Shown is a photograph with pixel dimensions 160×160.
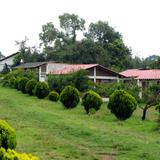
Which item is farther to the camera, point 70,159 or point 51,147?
point 51,147

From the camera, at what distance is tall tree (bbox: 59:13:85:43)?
67.3 meters

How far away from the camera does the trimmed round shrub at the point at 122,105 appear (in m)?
18.5

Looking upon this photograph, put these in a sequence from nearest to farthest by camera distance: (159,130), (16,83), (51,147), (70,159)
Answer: (70,159), (51,147), (159,130), (16,83)

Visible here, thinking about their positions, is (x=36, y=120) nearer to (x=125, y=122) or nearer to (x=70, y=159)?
(x=125, y=122)

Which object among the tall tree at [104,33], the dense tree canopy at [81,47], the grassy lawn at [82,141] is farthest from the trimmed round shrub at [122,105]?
the tall tree at [104,33]

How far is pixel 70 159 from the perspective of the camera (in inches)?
384

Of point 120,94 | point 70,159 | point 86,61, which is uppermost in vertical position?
point 86,61

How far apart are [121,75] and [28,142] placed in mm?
30664

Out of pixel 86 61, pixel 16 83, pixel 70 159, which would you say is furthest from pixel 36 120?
pixel 86 61

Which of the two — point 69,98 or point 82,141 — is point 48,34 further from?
point 82,141

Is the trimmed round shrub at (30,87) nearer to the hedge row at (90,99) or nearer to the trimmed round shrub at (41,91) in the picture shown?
the hedge row at (90,99)

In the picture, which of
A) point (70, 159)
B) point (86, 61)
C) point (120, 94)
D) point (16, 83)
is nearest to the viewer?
point (70, 159)

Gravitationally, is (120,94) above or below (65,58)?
below

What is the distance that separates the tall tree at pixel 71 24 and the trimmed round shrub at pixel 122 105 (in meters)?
49.1
